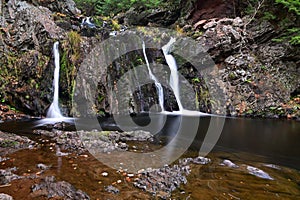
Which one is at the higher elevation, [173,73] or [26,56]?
[26,56]

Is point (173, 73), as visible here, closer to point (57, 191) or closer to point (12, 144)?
point (12, 144)

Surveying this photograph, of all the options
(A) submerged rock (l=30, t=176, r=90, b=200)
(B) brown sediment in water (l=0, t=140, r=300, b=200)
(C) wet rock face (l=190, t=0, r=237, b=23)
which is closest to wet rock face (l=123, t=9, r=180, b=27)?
(C) wet rock face (l=190, t=0, r=237, b=23)

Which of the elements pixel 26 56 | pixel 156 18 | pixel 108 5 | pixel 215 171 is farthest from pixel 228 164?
pixel 108 5

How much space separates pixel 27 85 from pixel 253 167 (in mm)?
9619

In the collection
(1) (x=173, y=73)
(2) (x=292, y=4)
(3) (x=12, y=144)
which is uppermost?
(2) (x=292, y=4)

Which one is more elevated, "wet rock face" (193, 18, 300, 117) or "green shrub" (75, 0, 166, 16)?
"green shrub" (75, 0, 166, 16)

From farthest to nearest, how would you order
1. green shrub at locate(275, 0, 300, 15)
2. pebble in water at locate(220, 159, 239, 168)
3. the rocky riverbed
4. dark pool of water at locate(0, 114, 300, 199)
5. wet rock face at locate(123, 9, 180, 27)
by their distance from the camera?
wet rock face at locate(123, 9, 180, 27) → green shrub at locate(275, 0, 300, 15) → pebble in water at locate(220, 159, 239, 168) → dark pool of water at locate(0, 114, 300, 199) → the rocky riverbed

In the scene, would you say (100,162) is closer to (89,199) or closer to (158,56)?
(89,199)

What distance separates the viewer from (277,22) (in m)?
13.4

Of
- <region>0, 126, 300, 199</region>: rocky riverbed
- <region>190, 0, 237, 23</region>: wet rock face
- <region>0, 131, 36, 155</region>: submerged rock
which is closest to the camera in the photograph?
<region>0, 126, 300, 199</region>: rocky riverbed

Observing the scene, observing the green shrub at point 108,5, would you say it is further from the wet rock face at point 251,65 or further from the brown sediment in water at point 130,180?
the brown sediment in water at point 130,180

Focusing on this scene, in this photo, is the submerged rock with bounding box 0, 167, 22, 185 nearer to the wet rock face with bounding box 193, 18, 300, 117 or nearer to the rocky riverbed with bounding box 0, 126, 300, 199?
the rocky riverbed with bounding box 0, 126, 300, 199

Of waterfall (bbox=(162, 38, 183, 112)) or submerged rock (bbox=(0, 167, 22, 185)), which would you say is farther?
waterfall (bbox=(162, 38, 183, 112))

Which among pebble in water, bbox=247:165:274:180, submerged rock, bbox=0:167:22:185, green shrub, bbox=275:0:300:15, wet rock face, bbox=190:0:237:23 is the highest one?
wet rock face, bbox=190:0:237:23
